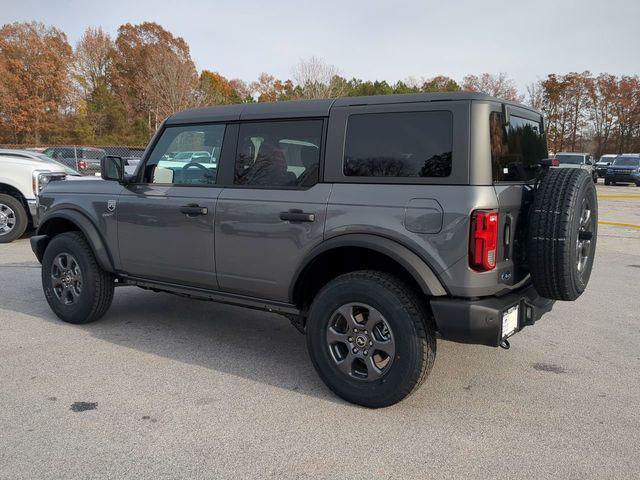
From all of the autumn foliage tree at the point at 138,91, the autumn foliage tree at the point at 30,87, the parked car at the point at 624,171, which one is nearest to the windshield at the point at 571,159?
the parked car at the point at 624,171

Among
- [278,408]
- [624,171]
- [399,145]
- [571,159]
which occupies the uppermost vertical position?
[571,159]

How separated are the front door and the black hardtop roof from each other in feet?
0.31

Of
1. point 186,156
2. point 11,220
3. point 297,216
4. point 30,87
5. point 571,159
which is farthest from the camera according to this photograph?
point 30,87

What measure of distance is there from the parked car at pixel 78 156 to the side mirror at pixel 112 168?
17.7 meters

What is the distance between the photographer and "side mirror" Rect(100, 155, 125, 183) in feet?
14.9

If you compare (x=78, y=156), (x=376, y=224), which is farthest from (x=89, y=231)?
(x=78, y=156)

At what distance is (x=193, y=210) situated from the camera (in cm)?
408

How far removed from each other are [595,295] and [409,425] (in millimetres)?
4140

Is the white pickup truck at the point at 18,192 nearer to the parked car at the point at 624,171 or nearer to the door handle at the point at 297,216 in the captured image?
the door handle at the point at 297,216

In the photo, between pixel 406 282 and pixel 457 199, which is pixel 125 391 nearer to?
pixel 406 282

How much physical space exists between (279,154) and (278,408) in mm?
1723

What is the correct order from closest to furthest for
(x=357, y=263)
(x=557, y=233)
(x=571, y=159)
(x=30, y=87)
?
(x=557, y=233)
(x=357, y=263)
(x=571, y=159)
(x=30, y=87)

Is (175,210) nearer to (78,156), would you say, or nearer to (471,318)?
(471,318)

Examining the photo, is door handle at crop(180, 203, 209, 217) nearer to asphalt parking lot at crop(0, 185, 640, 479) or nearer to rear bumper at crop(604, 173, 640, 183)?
asphalt parking lot at crop(0, 185, 640, 479)
